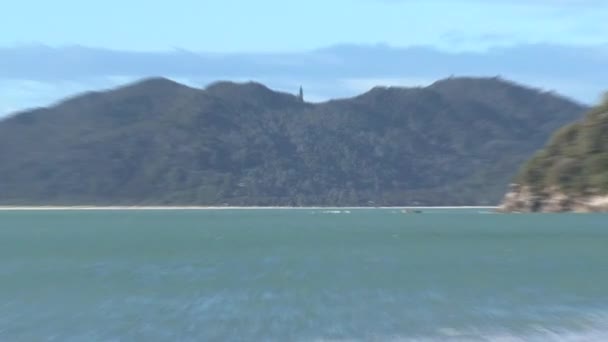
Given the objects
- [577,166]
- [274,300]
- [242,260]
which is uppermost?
[274,300]

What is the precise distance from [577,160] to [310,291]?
302 ft

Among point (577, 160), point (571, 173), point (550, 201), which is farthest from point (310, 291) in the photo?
point (550, 201)

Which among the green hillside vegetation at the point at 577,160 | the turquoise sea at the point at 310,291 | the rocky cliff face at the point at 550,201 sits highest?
the turquoise sea at the point at 310,291

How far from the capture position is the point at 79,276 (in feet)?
162

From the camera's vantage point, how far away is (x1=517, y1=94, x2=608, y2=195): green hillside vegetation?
12344 cm

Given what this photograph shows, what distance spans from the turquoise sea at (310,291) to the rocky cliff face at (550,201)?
46.5 m

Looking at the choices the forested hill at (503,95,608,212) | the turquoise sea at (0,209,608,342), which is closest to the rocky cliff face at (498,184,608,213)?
the forested hill at (503,95,608,212)

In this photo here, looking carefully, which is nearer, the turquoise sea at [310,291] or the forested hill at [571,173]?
the turquoise sea at [310,291]

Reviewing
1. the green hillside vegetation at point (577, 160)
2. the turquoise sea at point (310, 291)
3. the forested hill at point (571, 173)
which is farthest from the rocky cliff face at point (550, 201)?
the turquoise sea at point (310, 291)

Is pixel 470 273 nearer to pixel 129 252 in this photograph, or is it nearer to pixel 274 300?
pixel 274 300

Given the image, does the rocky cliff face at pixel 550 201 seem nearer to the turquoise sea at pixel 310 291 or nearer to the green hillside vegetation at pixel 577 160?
the green hillside vegetation at pixel 577 160

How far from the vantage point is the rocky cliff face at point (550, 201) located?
123 meters

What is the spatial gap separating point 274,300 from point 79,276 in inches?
550

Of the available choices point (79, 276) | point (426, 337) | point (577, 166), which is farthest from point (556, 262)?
point (577, 166)
